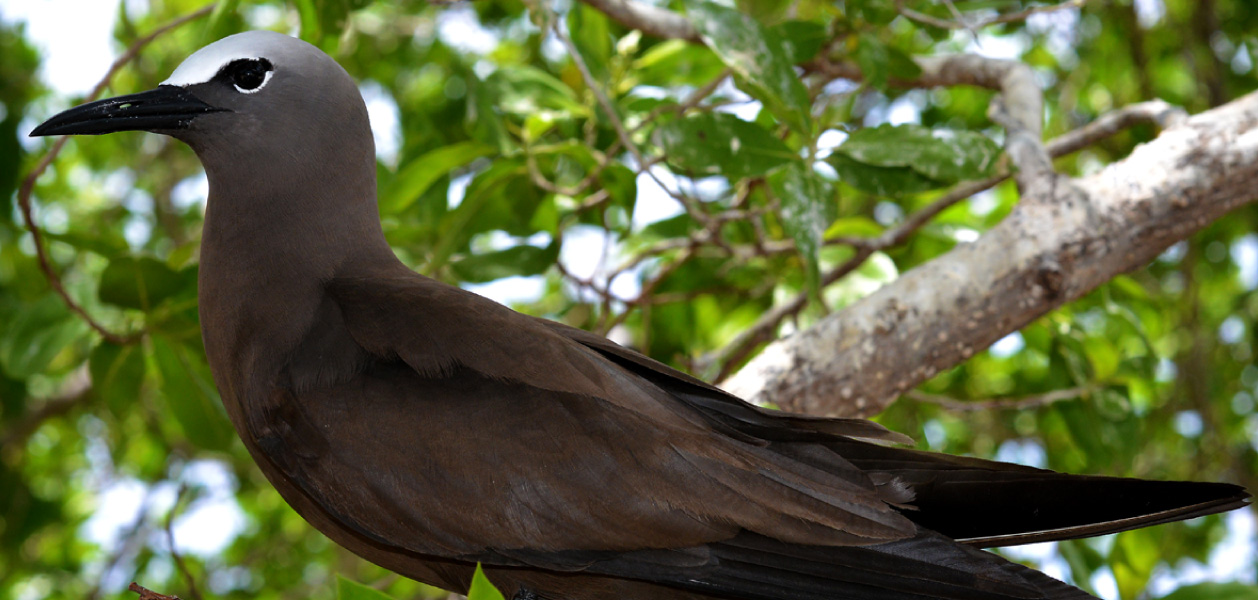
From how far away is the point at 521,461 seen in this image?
1710mm

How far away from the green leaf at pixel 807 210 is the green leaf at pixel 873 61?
1.35ft

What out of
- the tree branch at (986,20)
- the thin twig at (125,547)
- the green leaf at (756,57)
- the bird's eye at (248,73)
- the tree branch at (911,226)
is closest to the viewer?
the bird's eye at (248,73)

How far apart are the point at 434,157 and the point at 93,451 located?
479 centimetres

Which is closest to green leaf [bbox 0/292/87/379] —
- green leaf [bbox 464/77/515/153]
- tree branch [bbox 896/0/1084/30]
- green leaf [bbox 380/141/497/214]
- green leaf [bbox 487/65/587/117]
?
green leaf [bbox 380/141/497/214]

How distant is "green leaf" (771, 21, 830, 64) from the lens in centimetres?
299

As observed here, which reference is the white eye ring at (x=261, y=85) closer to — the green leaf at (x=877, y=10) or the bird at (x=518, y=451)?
the bird at (x=518, y=451)

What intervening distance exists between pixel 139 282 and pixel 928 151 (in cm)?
203

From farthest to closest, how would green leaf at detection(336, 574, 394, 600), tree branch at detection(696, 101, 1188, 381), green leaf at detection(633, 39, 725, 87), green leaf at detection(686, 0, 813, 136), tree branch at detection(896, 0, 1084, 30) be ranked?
green leaf at detection(633, 39, 725, 87)
tree branch at detection(696, 101, 1188, 381)
tree branch at detection(896, 0, 1084, 30)
green leaf at detection(686, 0, 813, 136)
green leaf at detection(336, 574, 394, 600)

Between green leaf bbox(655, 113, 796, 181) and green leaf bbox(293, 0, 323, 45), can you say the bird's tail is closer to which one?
green leaf bbox(655, 113, 796, 181)

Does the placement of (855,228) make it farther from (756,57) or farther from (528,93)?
(528,93)

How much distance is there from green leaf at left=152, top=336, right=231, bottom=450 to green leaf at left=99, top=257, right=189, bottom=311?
0.16 metres

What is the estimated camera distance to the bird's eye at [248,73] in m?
1.97

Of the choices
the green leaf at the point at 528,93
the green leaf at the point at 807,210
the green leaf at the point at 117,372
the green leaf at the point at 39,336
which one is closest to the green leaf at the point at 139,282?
the green leaf at the point at 117,372

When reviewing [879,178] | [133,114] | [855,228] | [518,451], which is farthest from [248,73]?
[855,228]
